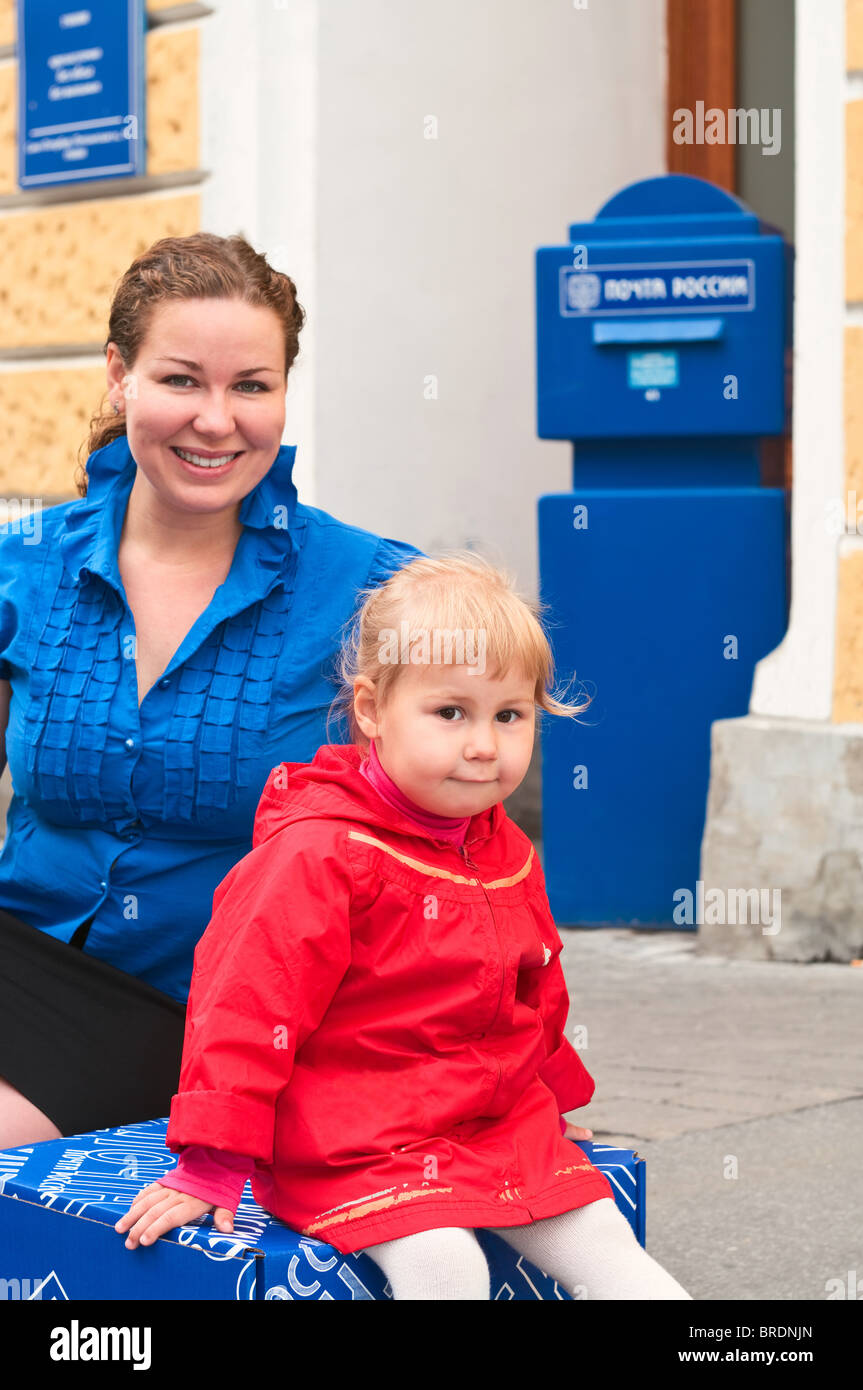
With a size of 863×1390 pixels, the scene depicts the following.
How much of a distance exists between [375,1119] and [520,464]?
497cm

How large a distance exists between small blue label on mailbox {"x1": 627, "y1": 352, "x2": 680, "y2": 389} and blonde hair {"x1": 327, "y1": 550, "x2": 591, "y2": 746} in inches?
124

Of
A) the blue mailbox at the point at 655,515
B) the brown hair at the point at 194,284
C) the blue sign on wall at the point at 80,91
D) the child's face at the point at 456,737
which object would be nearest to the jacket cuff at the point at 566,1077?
the child's face at the point at 456,737

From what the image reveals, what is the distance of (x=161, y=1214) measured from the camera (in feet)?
6.71

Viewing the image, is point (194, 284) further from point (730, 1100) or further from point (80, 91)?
point (80, 91)

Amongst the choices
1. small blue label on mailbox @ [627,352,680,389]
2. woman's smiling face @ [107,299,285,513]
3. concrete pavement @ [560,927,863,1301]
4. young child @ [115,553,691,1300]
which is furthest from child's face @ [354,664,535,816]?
small blue label on mailbox @ [627,352,680,389]

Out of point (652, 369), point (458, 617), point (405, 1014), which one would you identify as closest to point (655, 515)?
point (652, 369)

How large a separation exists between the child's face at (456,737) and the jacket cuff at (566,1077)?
36 centimetres

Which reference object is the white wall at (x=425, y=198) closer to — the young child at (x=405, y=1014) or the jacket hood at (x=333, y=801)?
the jacket hood at (x=333, y=801)

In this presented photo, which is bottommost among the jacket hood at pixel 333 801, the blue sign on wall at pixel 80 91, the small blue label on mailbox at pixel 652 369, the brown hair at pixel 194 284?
the jacket hood at pixel 333 801

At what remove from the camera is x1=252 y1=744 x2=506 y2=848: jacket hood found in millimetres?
2189

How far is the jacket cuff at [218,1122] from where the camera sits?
6.57 ft

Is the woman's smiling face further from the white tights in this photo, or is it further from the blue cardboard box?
the white tights

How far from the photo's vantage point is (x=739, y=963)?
520 cm
